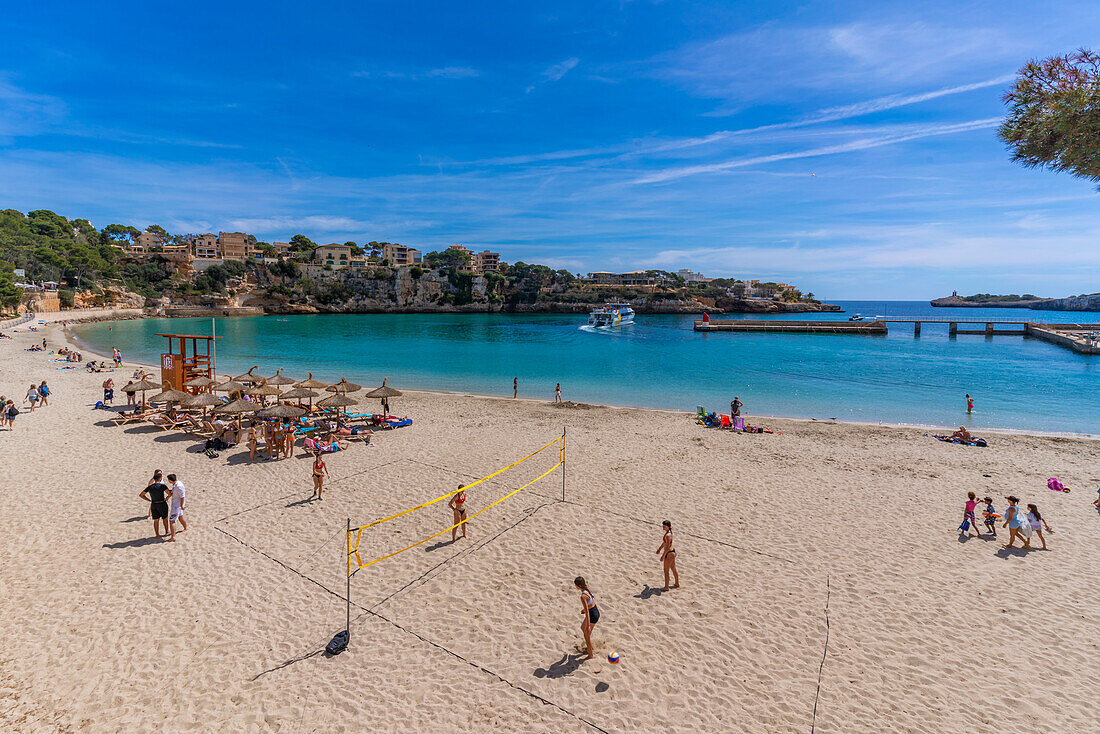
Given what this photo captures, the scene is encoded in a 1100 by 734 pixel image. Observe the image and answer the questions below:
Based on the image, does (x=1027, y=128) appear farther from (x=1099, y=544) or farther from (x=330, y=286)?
(x=330, y=286)

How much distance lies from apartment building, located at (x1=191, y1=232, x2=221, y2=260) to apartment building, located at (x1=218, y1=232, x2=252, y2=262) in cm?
119

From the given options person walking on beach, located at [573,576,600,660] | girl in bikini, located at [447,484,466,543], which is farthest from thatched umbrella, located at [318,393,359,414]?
person walking on beach, located at [573,576,600,660]

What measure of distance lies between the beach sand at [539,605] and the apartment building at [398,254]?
12712 centimetres

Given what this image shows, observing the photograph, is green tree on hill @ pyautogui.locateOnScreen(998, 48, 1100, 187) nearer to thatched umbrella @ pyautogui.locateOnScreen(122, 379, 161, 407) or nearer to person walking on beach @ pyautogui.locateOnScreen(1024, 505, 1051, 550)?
person walking on beach @ pyautogui.locateOnScreen(1024, 505, 1051, 550)

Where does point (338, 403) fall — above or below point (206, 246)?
below

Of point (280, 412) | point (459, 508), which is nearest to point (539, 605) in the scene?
point (459, 508)

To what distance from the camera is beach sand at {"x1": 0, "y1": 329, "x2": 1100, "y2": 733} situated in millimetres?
4914

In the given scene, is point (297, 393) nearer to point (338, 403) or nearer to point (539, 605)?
point (338, 403)

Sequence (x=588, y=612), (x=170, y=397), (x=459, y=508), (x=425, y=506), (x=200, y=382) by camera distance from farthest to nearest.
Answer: (x=200, y=382)
(x=170, y=397)
(x=425, y=506)
(x=459, y=508)
(x=588, y=612)

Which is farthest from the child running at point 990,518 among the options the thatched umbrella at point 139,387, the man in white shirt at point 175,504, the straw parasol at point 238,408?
the thatched umbrella at point 139,387

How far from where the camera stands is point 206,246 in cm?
10706

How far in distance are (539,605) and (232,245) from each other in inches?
5099

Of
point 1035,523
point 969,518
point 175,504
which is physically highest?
point 175,504

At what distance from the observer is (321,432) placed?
1481 centimetres
